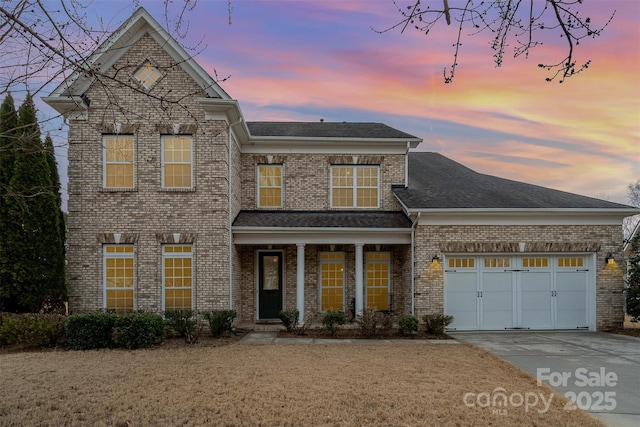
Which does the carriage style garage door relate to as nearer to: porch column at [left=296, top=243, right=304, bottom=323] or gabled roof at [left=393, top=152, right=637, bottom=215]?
gabled roof at [left=393, top=152, right=637, bottom=215]

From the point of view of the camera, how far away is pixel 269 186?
15820 mm

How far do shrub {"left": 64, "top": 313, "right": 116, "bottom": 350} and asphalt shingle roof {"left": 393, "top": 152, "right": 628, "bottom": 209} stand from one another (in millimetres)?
9129

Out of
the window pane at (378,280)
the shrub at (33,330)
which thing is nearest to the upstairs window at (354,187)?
the window pane at (378,280)

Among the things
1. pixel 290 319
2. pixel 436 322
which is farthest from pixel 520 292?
pixel 290 319

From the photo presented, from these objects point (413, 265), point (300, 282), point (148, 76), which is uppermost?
point (148, 76)

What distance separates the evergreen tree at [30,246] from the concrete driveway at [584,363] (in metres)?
12.0

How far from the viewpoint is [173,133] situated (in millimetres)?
A: 13109

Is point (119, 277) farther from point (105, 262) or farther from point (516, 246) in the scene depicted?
point (516, 246)

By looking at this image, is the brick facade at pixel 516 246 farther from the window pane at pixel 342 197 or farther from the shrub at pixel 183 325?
the shrub at pixel 183 325

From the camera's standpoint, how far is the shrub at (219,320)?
1223 cm

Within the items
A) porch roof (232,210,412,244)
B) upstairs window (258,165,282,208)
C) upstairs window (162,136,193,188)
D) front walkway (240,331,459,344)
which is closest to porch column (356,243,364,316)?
porch roof (232,210,412,244)

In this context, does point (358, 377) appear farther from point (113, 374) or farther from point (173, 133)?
point (173, 133)

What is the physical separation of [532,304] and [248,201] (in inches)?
398

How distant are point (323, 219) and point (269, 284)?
313 cm
